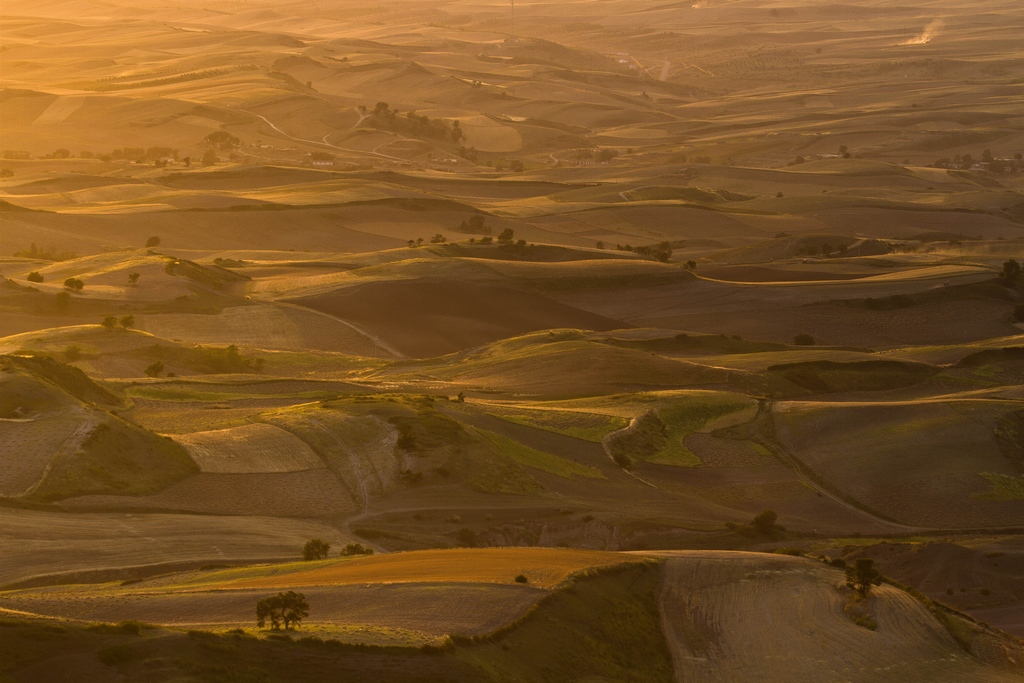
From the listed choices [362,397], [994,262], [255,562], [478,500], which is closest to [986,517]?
[478,500]

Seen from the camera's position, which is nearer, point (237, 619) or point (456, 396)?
point (237, 619)

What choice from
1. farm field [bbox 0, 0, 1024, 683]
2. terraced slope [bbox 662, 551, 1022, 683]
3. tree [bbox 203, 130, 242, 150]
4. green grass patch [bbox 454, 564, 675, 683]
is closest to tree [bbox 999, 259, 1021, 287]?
farm field [bbox 0, 0, 1024, 683]

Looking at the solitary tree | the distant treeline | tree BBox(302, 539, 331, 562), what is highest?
tree BBox(302, 539, 331, 562)

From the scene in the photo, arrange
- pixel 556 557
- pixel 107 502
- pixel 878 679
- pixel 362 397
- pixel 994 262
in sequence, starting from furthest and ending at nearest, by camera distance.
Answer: pixel 994 262, pixel 362 397, pixel 107 502, pixel 556 557, pixel 878 679

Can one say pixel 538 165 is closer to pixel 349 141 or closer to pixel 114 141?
pixel 349 141

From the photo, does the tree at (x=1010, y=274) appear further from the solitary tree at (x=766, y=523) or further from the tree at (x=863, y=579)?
the tree at (x=863, y=579)

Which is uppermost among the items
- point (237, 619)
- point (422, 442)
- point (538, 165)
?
point (237, 619)

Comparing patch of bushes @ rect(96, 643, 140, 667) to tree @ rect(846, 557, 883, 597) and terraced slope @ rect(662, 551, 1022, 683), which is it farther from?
tree @ rect(846, 557, 883, 597)
